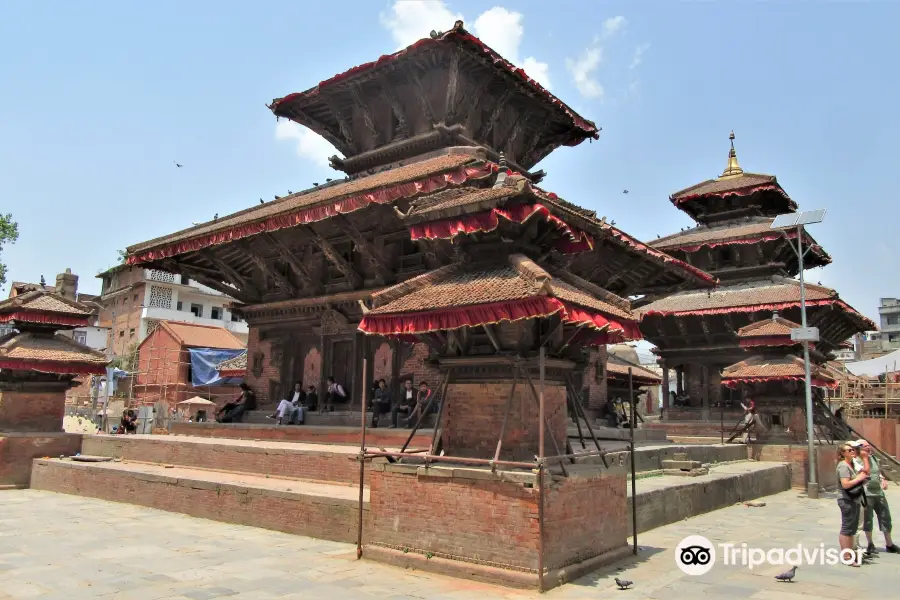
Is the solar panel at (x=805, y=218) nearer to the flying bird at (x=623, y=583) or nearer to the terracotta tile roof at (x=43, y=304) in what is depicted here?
the flying bird at (x=623, y=583)

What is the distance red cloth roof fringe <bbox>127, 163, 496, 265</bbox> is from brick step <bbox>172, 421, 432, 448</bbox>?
13.7 feet

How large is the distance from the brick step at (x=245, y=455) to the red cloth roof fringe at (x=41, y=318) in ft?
10.5

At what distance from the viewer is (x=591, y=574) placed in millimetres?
7387

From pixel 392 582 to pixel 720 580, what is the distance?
353 centimetres

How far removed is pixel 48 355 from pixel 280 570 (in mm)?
12341

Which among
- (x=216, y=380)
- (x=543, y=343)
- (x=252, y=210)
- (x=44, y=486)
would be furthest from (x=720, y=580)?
(x=216, y=380)

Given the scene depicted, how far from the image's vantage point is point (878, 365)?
45.8 metres

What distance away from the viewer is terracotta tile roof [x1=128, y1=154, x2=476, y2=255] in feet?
37.4

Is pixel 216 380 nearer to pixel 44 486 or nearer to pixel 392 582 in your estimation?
pixel 44 486

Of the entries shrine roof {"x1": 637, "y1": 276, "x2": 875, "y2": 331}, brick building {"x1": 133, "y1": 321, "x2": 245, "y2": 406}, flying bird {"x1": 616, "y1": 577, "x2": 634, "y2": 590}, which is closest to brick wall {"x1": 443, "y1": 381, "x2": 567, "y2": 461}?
flying bird {"x1": 616, "y1": 577, "x2": 634, "y2": 590}

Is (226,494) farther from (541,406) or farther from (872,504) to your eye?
(872,504)

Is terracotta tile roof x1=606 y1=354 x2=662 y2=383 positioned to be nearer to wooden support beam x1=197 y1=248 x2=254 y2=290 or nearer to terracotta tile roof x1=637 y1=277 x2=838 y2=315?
terracotta tile roof x1=637 y1=277 x2=838 y2=315

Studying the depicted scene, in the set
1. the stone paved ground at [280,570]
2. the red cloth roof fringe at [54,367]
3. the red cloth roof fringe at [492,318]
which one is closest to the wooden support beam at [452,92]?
the red cloth roof fringe at [492,318]

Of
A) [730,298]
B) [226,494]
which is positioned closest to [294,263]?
[226,494]
